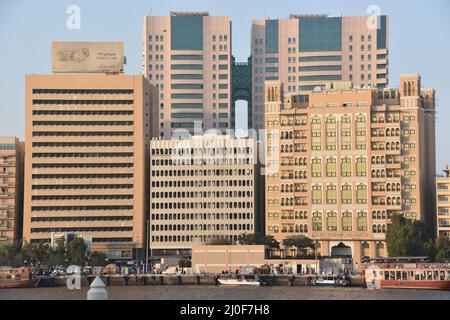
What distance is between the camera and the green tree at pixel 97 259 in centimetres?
11981

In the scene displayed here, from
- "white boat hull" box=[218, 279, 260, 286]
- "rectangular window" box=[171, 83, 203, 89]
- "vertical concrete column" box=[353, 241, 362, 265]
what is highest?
"rectangular window" box=[171, 83, 203, 89]

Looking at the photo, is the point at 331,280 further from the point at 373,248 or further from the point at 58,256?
the point at 58,256

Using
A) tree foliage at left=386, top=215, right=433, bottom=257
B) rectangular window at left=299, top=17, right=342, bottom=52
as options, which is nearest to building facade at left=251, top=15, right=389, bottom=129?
rectangular window at left=299, top=17, right=342, bottom=52

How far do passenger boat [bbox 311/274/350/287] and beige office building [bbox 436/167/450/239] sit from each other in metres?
22.3

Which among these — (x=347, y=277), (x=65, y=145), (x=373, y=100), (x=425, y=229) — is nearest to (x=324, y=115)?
(x=373, y=100)

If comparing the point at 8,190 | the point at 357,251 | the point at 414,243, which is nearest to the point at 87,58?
the point at 8,190

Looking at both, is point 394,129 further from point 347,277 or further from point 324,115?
point 347,277

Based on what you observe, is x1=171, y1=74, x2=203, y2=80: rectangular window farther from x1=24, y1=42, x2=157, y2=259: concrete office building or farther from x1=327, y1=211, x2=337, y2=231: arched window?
x1=327, y1=211, x2=337, y2=231: arched window

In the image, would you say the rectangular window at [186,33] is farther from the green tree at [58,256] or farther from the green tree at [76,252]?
the green tree at [76,252]

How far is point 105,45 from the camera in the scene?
131375mm

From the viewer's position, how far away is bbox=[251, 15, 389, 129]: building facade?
167250 millimetres

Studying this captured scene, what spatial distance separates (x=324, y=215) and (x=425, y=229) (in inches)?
547

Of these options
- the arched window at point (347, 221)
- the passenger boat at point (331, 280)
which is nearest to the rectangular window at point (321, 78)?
the arched window at point (347, 221)

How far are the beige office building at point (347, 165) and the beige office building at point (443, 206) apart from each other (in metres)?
2.48
